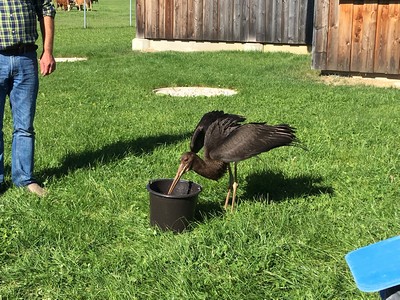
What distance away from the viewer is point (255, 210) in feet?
15.3

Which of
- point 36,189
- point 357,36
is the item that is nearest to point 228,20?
point 357,36

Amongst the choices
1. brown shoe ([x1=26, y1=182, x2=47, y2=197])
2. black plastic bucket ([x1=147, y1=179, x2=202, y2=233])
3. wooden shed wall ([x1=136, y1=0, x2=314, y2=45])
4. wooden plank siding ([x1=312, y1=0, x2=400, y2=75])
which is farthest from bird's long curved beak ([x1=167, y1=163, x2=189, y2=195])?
wooden shed wall ([x1=136, y1=0, x2=314, y2=45])

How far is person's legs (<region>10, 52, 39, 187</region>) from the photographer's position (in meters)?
4.96

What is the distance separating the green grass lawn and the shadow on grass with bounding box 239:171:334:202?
19mm

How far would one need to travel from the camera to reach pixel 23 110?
16.6 feet

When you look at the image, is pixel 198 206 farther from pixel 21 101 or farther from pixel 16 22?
pixel 16 22

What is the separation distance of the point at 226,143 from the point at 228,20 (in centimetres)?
1224

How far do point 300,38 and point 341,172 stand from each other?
10.6 metres

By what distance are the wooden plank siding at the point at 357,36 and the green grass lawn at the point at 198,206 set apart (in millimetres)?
1852

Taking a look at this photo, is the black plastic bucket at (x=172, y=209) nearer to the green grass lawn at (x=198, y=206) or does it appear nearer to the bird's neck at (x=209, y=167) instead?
the green grass lawn at (x=198, y=206)

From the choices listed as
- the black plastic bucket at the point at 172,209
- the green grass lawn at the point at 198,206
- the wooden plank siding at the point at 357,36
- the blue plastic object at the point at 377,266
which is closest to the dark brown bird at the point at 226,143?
the black plastic bucket at the point at 172,209

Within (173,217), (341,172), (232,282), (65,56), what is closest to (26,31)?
(173,217)

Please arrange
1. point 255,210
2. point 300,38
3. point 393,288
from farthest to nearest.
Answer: point 300,38, point 255,210, point 393,288

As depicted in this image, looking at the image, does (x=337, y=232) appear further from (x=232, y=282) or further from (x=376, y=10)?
(x=376, y=10)
